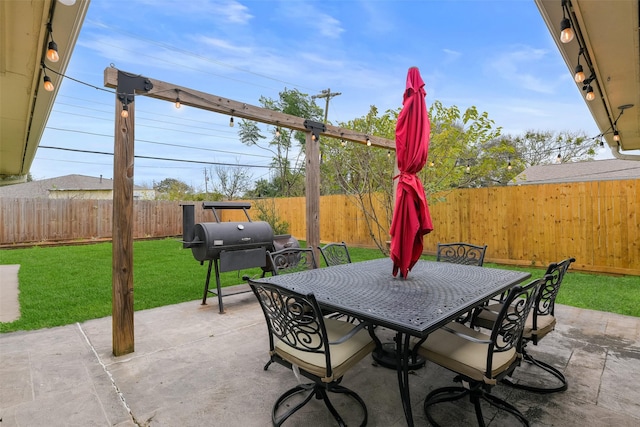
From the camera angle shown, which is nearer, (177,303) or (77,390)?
(77,390)

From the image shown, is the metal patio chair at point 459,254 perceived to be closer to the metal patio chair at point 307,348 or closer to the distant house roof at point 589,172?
the metal patio chair at point 307,348

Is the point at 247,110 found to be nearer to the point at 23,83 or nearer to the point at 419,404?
the point at 23,83

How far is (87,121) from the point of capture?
13422 mm

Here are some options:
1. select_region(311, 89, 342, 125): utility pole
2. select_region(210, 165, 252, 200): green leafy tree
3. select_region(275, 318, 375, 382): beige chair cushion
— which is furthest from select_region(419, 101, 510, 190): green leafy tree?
select_region(210, 165, 252, 200): green leafy tree

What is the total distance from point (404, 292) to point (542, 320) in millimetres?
1090

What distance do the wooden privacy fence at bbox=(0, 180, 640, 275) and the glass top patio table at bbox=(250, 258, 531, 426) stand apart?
4313 mm

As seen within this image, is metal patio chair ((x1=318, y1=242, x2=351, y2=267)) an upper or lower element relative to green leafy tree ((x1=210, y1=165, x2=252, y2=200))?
lower

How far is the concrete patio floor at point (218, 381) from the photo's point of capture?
1836 mm

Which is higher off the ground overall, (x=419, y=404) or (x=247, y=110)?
(x=247, y=110)

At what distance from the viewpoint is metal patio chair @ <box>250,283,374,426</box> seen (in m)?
1.60

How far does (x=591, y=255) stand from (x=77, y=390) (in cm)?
742

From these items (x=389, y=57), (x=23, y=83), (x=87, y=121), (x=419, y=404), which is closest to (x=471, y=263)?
(x=419, y=404)

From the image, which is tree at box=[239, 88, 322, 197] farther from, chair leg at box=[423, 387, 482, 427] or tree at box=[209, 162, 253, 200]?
chair leg at box=[423, 387, 482, 427]

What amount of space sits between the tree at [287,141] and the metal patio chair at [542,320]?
1459cm
